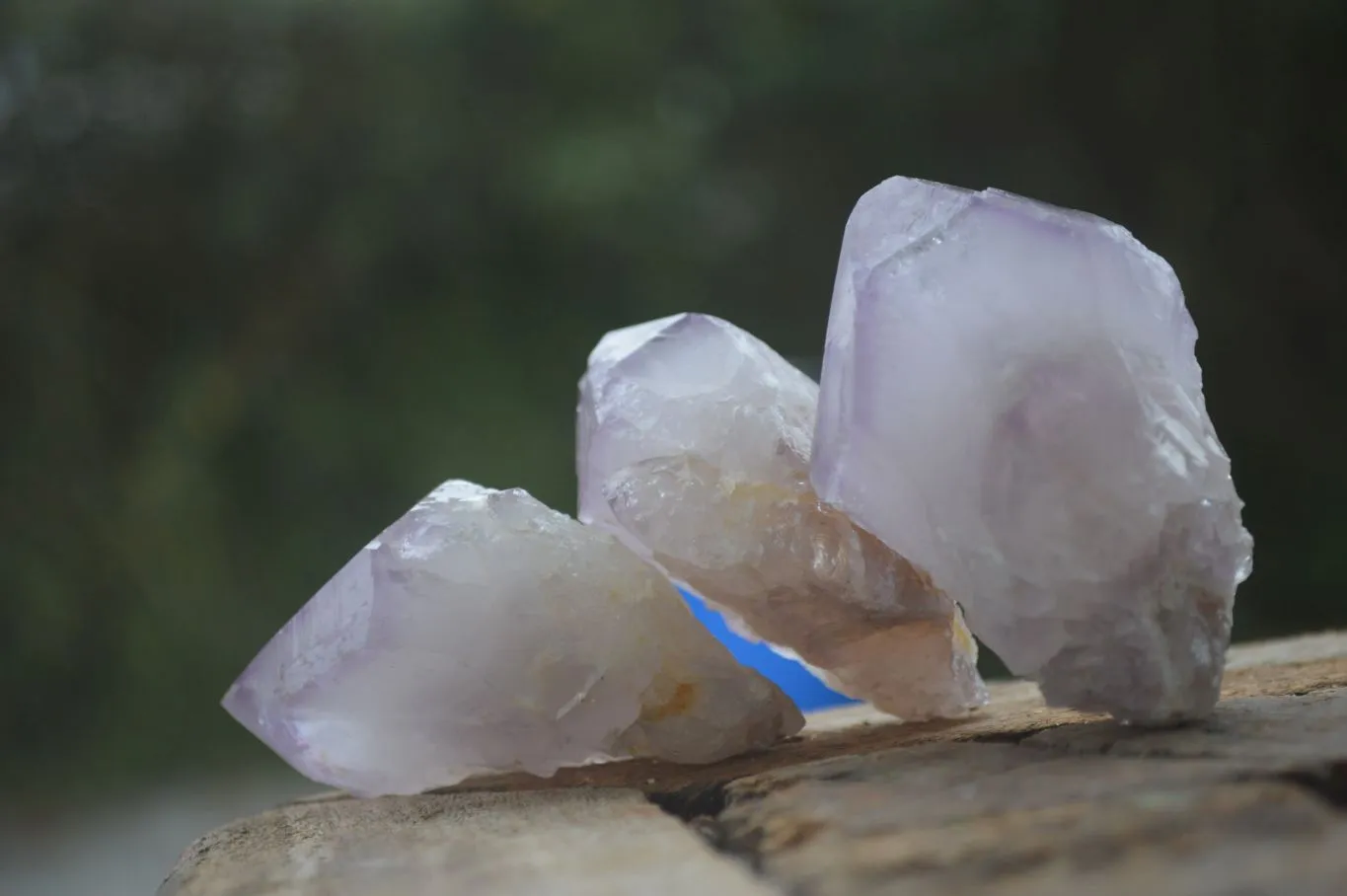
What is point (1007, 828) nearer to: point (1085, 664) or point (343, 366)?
point (1085, 664)

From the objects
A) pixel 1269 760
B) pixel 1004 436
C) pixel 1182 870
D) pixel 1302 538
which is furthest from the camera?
pixel 1302 538

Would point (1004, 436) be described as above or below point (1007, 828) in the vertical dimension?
above

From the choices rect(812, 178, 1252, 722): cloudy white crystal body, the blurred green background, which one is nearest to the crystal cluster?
rect(812, 178, 1252, 722): cloudy white crystal body

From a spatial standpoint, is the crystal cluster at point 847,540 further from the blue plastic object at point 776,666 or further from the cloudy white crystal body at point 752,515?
the blue plastic object at point 776,666

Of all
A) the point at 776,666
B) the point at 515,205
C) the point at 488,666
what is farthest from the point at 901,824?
the point at 515,205

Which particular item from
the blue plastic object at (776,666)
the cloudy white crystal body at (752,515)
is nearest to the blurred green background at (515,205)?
the blue plastic object at (776,666)

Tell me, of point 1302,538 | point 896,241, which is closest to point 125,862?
point 896,241

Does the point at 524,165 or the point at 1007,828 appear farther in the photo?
the point at 524,165
